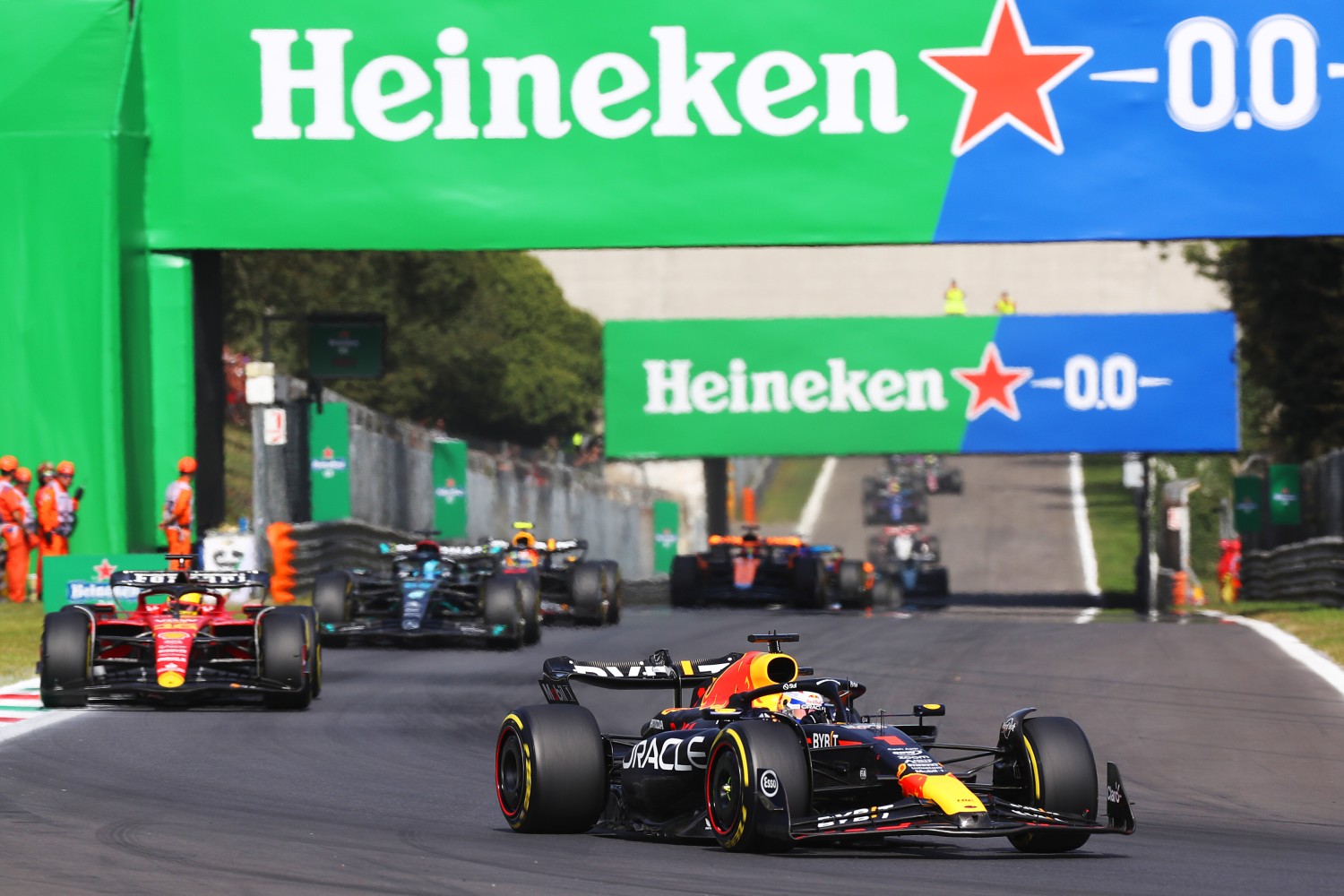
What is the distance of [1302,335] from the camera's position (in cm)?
4041

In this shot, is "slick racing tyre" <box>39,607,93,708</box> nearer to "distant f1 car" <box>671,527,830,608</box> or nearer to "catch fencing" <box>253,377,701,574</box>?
"catch fencing" <box>253,377,701,574</box>

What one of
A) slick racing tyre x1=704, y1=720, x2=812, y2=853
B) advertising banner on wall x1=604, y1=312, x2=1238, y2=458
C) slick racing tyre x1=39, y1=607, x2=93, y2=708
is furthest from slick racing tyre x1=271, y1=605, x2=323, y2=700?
advertising banner on wall x1=604, y1=312, x2=1238, y2=458

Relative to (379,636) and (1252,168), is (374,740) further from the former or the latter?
(1252,168)

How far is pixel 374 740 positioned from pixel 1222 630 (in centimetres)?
1275

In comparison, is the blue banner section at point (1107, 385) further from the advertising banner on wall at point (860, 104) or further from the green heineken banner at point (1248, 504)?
the advertising banner on wall at point (860, 104)

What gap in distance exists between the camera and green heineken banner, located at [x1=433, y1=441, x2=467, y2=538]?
36.8 metres

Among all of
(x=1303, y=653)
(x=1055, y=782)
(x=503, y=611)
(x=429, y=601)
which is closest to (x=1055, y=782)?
(x=1055, y=782)

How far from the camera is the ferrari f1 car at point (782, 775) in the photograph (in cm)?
805

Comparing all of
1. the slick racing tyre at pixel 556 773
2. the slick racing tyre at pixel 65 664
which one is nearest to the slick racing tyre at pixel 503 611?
the slick racing tyre at pixel 65 664

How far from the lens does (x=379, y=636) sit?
1975 cm

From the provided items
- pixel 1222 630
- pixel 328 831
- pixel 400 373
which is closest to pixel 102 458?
pixel 1222 630

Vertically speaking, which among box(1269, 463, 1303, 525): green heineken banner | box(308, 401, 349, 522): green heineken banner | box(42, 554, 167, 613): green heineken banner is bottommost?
box(42, 554, 167, 613): green heineken banner

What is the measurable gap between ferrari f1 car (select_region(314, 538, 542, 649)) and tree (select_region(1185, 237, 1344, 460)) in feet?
72.3

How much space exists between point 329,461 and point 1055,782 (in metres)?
23.0
